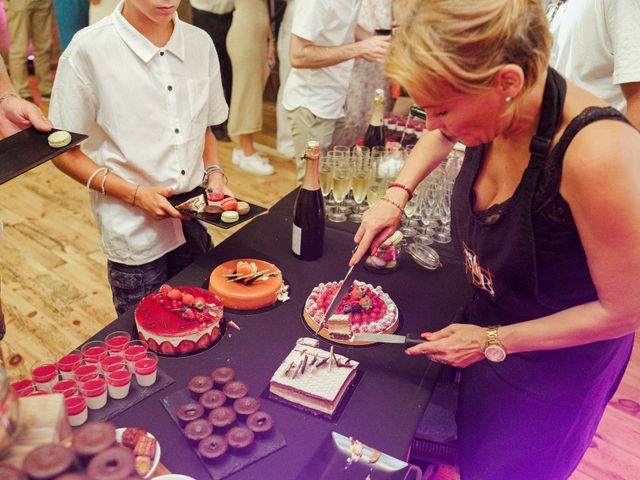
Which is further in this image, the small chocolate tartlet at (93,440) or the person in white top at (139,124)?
the person in white top at (139,124)

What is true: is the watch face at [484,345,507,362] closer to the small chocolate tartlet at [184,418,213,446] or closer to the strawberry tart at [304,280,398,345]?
the strawberry tart at [304,280,398,345]

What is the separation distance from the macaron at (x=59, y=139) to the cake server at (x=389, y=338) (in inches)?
36.0

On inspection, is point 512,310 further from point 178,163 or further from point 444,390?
point 178,163

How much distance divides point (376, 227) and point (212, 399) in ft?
2.26

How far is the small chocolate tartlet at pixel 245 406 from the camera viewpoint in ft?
3.84

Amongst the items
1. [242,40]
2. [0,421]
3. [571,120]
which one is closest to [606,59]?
[571,120]

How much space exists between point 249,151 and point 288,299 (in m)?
3.50

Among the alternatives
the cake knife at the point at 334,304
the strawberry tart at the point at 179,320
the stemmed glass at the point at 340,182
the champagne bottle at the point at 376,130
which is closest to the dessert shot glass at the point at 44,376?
the strawberry tart at the point at 179,320

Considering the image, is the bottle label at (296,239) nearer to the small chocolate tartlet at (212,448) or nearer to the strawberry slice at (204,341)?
the strawberry slice at (204,341)

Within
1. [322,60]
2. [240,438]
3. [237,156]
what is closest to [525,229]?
[240,438]

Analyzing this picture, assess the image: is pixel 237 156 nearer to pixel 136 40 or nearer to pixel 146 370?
pixel 136 40

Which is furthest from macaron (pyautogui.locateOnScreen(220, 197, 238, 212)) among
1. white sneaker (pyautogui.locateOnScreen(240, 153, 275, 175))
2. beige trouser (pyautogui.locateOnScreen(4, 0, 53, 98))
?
beige trouser (pyautogui.locateOnScreen(4, 0, 53, 98))

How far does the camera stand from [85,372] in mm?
1210

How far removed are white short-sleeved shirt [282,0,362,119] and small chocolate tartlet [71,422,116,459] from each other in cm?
241
